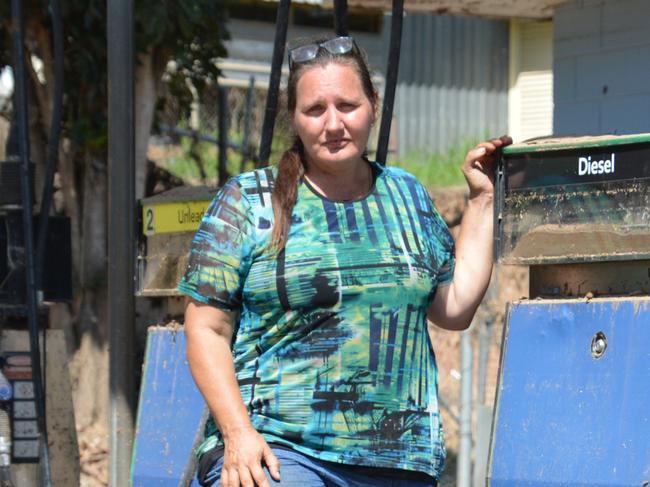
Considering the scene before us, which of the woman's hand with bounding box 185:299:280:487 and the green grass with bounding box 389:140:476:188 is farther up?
the green grass with bounding box 389:140:476:188

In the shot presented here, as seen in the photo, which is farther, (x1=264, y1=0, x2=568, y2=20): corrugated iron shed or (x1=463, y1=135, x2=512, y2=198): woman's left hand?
(x1=264, y1=0, x2=568, y2=20): corrugated iron shed

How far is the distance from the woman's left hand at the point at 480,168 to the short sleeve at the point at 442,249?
20 cm

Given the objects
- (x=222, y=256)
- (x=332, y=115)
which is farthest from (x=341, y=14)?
(x=222, y=256)

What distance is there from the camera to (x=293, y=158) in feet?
10.7

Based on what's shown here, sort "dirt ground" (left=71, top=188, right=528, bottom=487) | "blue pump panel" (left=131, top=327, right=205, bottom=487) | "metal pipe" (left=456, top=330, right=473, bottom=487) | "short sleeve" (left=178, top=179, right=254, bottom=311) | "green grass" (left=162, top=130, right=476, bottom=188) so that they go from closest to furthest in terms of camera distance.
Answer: "short sleeve" (left=178, top=179, right=254, bottom=311), "blue pump panel" (left=131, top=327, right=205, bottom=487), "metal pipe" (left=456, top=330, right=473, bottom=487), "dirt ground" (left=71, top=188, right=528, bottom=487), "green grass" (left=162, top=130, right=476, bottom=188)

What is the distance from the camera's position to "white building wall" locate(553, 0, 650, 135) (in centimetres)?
593

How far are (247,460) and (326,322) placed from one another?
1.21 ft

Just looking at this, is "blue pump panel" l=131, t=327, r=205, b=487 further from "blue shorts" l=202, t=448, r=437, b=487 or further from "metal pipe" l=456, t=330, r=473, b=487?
"metal pipe" l=456, t=330, r=473, b=487

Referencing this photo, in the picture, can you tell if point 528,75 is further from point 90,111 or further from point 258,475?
point 258,475

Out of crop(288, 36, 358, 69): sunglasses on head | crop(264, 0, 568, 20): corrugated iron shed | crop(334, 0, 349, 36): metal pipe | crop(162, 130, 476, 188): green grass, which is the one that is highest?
crop(264, 0, 568, 20): corrugated iron shed

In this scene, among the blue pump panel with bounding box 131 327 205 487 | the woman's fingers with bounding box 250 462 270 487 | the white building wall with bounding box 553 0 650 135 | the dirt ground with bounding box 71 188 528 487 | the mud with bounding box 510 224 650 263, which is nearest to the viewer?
the woman's fingers with bounding box 250 462 270 487

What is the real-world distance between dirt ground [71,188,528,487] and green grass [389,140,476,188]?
1.40 metres

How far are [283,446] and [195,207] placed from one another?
94.6 inches

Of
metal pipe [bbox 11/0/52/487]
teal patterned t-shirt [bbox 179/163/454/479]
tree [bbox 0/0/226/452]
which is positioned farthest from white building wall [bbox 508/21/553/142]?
teal patterned t-shirt [bbox 179/163/454/479]
